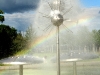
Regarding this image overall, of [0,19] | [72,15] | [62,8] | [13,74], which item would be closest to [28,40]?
[0,19]

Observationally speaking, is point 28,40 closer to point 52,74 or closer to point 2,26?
point 2,26

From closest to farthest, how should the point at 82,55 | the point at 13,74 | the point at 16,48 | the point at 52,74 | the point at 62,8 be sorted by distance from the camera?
the point at 62,8, the point at 82,55, the point at 52,74, the point at 13,74, the point at 16,48

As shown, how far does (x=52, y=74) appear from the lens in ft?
66.6

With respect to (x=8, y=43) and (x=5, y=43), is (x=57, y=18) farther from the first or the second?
(x=8, y=43)

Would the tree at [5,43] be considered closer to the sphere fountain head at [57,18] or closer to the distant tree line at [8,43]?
the distant tree line at [8,43]

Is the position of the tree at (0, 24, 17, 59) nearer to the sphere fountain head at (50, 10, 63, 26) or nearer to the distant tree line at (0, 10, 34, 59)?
the distant tree line at (0, 10, 34, 59)

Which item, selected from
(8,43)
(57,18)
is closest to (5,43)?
(8,43)

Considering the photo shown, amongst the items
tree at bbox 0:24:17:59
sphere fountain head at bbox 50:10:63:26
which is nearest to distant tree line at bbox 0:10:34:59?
tree at bbox 0:24:17:59

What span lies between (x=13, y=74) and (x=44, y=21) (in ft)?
24.6

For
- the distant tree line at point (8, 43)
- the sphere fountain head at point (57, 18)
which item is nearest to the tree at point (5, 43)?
the distant tree line at point (8, 43)

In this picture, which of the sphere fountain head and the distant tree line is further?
the distant tree line

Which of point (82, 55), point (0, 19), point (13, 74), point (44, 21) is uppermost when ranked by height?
point (0, 19)

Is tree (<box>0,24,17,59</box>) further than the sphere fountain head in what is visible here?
Yes

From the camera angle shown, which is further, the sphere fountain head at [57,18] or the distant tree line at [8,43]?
the distant tree line at [8,43]
